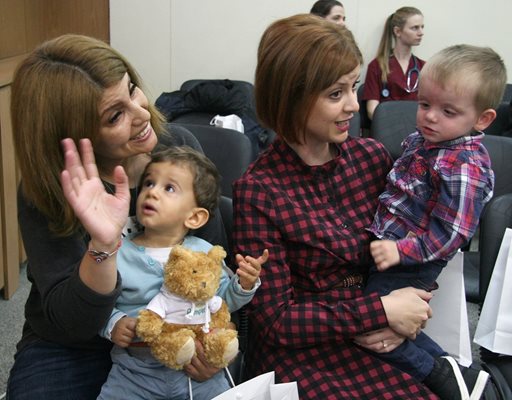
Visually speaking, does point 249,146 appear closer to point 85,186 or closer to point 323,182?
point 323,182

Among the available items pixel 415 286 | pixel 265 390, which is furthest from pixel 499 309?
pixel 265 390

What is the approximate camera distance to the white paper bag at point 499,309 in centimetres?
152

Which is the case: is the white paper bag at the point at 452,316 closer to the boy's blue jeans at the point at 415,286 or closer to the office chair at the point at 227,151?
the boy's blue jeans at the point at 415,286

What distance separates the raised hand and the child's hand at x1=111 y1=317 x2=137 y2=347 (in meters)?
0.22

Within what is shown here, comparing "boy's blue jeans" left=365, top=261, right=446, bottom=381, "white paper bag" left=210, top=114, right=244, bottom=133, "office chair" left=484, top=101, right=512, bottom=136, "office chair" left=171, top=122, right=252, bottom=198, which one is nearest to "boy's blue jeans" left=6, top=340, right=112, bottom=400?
"boy's blue jeans" left=365, top=261, right=446, bottom=381

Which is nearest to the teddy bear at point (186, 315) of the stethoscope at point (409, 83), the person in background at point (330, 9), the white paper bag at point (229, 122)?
the white paper bag at point (229, 122)

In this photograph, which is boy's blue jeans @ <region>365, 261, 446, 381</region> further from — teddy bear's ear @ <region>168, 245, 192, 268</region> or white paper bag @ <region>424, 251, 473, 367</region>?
teddy bear's ear @ <region>168, 245, 192, 268</region>

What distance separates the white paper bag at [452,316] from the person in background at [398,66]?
2.87 meters

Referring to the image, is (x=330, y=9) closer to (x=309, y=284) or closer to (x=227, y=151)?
(x=227, y=151)

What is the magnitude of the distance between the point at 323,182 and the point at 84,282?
65 centimetres

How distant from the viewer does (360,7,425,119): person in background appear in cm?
440

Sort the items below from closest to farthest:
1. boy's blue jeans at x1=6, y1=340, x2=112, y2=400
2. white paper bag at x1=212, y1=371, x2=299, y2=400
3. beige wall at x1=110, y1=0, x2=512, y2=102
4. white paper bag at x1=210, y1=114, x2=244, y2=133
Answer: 1. white paper bag at x1=212, y1=371, x2=299, y2=400
2. boy's blue jeans at x1=6, y1=340, x2=112, y2=400
3. white paper bag at x1=210, y1=114, x2=244, y2=133
4. beige wall at x1=110, y1=0, x2=512, y2=102

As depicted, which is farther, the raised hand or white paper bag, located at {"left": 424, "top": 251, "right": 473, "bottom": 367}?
white paper bag, located at {"left": 424, "top": 251, "right": 473, "bottom": 367}

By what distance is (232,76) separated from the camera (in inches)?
191
